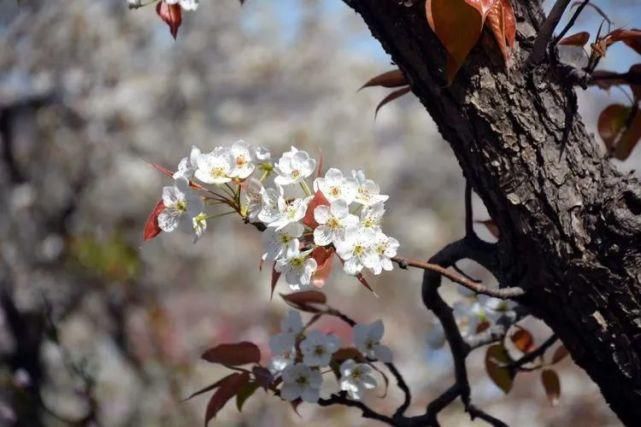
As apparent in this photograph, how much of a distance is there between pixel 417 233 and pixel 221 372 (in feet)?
6.89

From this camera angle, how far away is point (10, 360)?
98.2 inches

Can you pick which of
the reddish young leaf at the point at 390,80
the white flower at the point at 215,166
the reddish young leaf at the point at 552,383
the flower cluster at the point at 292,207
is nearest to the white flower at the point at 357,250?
the flower cluster at the point at 292,207

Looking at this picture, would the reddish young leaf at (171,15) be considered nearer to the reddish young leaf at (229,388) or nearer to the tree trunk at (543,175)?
the tree trunk at (543,175)

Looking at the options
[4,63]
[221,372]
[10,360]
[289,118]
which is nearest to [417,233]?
[289,118]

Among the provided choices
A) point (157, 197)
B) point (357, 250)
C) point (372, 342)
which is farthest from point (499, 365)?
point (157, 197)

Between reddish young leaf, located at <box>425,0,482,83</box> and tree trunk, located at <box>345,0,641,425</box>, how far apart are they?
3 centimetres

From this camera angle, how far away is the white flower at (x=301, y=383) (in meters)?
0.83

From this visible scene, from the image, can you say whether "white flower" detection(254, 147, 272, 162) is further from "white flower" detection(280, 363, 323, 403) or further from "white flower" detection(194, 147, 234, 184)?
"white flower" detection(280, 363, 323, 403)

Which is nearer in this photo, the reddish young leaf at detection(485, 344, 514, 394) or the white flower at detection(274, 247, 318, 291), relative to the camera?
the white flower at detection(274, 247, 318, 291)

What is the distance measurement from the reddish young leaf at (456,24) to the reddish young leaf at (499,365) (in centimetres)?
46

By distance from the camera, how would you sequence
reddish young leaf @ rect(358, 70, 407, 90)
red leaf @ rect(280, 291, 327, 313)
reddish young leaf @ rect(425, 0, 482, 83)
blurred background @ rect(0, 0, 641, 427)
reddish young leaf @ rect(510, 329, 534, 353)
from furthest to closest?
blurred background @ rect(0, 0, 641, 427), reddish young leaf @ rect(510, 329, 534, 353), red leaf @ rect(280, 291, 327, 313), reddish young leaf @ rect(358, 70, 407, 90), reddish young leaf @ rect(425, 0, 482, 83)

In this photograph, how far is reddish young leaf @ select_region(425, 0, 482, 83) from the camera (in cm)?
63

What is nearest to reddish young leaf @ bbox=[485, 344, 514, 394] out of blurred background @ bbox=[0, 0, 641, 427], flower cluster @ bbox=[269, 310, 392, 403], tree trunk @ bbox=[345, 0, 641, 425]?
flower cluster @ bbox=[269, 310, 392, 403]

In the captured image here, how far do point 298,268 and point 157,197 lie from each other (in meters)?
3.14
